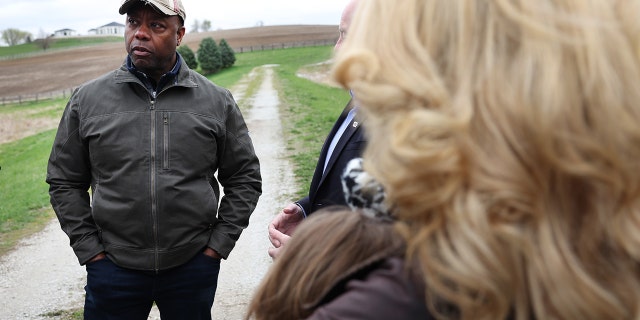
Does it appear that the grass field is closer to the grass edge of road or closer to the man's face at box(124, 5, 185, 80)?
the grass edge of road

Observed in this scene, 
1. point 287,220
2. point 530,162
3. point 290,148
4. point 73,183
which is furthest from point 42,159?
point 530,162

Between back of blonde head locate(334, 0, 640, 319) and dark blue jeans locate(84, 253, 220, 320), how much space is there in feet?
7.37

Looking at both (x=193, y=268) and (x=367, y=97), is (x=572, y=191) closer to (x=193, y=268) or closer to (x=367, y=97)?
(x=367, y=97)

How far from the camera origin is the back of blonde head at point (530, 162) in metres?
0.85

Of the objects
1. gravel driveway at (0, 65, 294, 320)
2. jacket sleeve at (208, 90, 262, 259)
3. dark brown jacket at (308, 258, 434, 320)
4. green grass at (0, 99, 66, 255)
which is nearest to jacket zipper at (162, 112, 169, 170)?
jacket sleeve at (208, 90, 262, 259)

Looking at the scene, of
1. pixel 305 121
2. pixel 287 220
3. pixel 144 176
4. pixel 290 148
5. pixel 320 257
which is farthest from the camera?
pixel 305 121

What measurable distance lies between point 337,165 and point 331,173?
0.17 feet

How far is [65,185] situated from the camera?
2.96 m

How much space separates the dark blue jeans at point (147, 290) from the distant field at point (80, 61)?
135 ft

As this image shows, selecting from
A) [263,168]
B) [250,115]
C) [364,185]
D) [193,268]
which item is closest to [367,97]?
[364,185]

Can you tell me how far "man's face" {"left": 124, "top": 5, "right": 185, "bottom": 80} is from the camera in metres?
2.92

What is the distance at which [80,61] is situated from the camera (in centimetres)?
6125

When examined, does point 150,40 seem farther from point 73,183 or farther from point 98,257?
point 98,257

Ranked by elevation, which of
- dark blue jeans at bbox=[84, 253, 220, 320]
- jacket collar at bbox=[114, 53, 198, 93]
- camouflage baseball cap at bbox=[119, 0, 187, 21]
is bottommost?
dark blue jeans at bbox=[84, 253, 220, 320]
